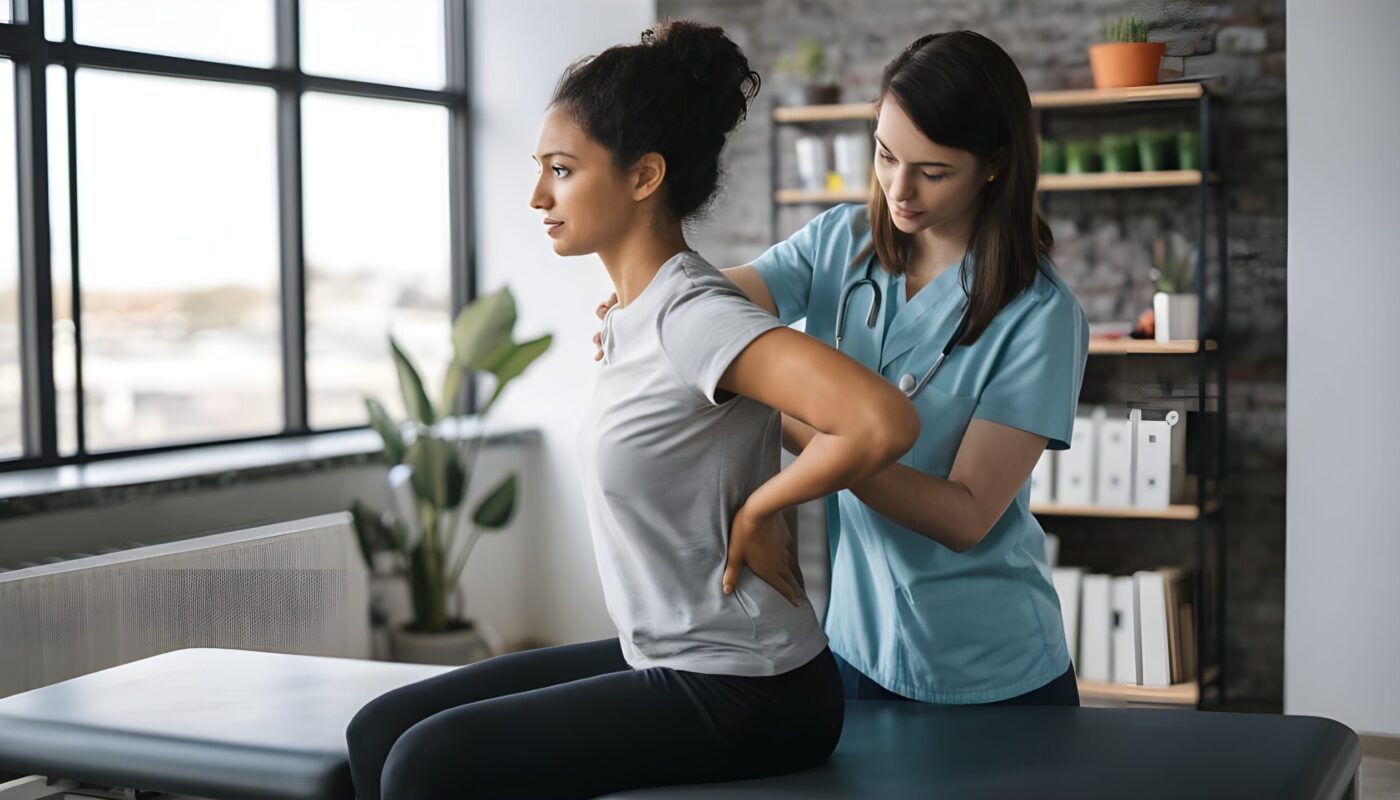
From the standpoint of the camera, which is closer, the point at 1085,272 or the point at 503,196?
the point at 1085,272

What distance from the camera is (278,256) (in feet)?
13.5

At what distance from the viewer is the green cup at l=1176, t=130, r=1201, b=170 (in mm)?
3518

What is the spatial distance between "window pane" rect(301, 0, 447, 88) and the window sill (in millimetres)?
1112

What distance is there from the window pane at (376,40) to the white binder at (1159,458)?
255 centimetres

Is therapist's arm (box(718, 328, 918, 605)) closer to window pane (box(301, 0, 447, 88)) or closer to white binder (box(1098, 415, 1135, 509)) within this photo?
white binder (box(1098, 415, 1135, 509))

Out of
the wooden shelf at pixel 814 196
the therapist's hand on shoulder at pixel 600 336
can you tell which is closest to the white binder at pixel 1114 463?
the wooden shelf at pixel 814 196

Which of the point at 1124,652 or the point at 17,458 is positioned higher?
the point at 17,458

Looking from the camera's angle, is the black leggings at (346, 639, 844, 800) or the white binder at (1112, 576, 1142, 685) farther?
the white binder at (1112, 576, 1142, 685)

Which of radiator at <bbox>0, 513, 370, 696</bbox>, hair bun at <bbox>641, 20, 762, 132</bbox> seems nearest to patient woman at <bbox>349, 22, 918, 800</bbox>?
hair bun at <bbox>641, 20, 762, 132</bbox>

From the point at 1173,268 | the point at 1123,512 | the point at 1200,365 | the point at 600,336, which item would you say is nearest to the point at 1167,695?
the point at 1200,365

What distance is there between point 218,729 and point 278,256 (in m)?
2.57

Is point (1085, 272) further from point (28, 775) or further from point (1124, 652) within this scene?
point (28, 775)

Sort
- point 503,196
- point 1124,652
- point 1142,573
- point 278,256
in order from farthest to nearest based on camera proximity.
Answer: point 503,196
point 278,256
point 1142,573
point 1124,652

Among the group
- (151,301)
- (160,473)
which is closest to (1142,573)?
(160,473)
